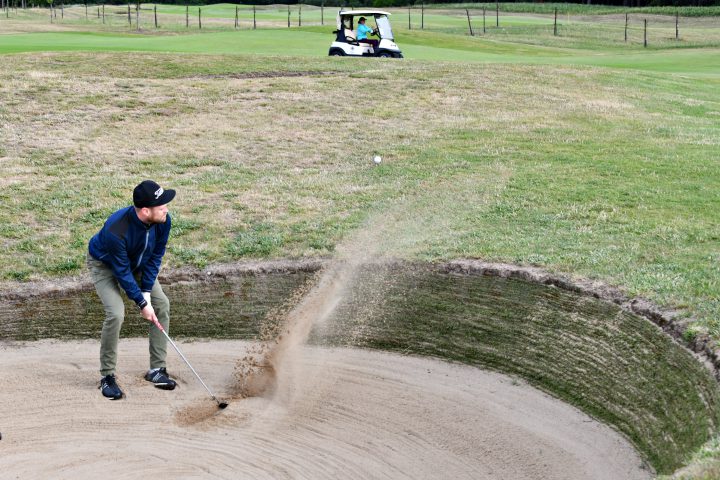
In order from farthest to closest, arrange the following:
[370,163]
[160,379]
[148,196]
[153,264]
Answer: [370,163]
[160,379]
[153,264]
[148,196]

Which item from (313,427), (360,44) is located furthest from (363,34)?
(313,427)

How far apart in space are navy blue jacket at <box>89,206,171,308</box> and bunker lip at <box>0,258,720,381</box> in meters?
Answer: 3.64

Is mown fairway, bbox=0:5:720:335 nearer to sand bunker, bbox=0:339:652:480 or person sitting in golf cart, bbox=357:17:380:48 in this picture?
sand bunker, bbox=0:339:652:480

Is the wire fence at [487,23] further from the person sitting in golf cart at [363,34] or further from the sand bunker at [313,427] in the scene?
the sand bunker at [313,427]

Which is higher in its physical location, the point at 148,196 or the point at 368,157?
the point at 148,196

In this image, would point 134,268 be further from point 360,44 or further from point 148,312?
point 360,44

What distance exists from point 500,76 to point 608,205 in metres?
12.1

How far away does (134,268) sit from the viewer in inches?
363

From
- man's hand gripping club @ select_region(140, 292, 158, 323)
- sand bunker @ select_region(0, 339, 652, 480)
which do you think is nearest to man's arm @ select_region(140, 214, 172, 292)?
man's hand gripping club @ select_region(140, 292, 158, 323)

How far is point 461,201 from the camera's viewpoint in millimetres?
15750

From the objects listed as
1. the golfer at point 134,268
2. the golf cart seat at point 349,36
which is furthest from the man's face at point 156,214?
the golf cart seat at point 349,36

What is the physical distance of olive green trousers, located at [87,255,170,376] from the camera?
9.20 meters

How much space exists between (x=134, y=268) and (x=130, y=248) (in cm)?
31

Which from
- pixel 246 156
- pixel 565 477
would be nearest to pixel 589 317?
pixel 565 477
